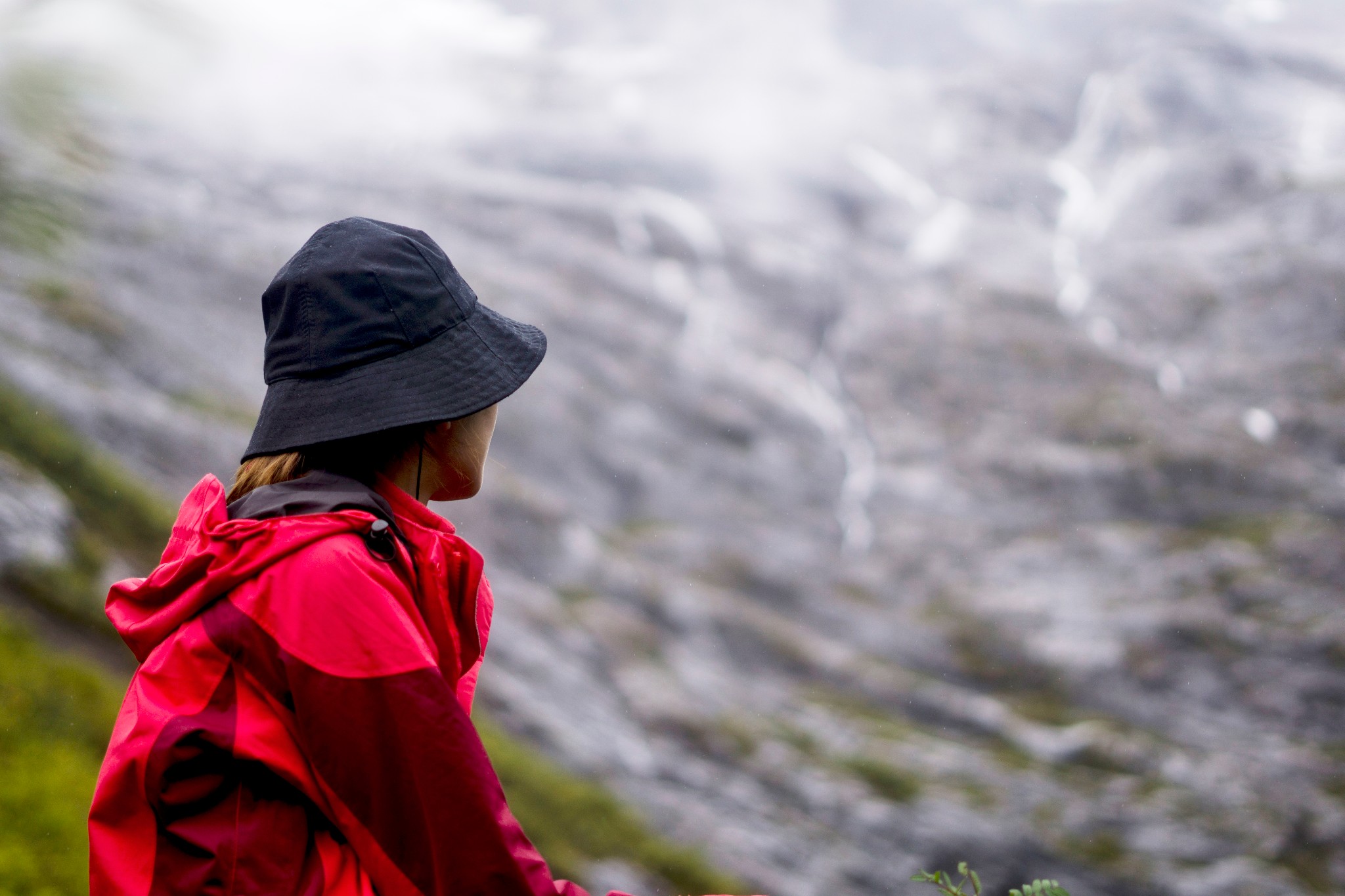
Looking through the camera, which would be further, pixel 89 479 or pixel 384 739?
pixel 89 479

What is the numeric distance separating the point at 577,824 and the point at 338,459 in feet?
34.6

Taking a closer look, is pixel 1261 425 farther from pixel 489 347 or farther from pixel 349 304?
pixel 349 304

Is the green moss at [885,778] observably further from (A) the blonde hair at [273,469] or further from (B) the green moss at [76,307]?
(A) the blonde hair at [273,469]

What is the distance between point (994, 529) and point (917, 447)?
395cm

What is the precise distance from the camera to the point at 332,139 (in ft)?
98.2

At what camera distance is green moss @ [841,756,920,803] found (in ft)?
54.6

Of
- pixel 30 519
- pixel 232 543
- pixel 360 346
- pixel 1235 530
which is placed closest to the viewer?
pixel 232 543

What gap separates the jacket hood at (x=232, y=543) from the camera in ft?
6.06

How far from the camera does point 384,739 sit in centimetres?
177

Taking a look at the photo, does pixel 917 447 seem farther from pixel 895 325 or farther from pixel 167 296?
pixel 167 296

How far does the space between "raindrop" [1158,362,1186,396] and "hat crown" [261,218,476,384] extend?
33.5 metres

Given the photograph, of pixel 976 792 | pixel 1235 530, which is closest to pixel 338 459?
pixel 976 792

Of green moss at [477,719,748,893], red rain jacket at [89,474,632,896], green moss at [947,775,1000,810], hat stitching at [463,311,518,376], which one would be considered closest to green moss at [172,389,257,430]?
green moss at [477,719,748,893]

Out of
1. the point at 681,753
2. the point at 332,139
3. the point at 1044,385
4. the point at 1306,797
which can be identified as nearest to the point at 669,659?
the point at 681,753
